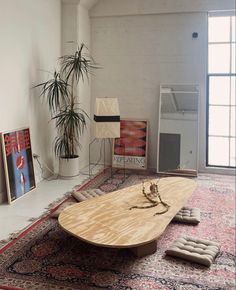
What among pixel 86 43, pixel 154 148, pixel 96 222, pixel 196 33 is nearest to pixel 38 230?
pixel 96 222

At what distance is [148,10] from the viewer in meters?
5.86

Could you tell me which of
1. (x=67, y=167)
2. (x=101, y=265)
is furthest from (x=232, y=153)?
(x=101, y=265)

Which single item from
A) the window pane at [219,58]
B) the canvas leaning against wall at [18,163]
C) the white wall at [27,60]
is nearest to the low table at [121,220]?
the canvas leaning against wall at [18,163]

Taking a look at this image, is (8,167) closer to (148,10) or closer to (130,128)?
(130,128)

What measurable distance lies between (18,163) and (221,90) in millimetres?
3509

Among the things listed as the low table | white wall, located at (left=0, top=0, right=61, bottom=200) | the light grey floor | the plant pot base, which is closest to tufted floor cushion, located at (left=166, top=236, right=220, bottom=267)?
the low table

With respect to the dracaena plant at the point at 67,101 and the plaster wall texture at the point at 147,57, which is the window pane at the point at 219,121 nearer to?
the plaster wall texture at the point at 147,57

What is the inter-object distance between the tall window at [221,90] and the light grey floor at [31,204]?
2.31 m

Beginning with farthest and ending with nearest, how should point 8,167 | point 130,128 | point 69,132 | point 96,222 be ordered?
point 130,128
point 69,132
point 8,167
point 96,222

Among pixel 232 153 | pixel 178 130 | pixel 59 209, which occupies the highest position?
pixel 178 130

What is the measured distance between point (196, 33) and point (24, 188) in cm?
369

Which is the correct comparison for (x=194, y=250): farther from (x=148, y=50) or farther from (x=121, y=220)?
(x=148, y=50)

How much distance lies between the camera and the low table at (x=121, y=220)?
2696 mm

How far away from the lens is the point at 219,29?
579 centimetres
